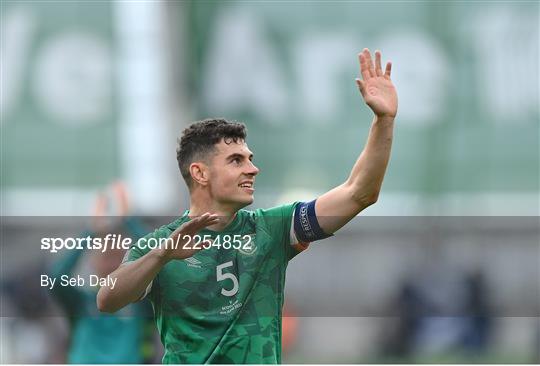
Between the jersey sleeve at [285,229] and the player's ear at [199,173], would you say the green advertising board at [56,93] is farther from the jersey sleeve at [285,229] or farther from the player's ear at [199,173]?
the jersey sleeve at [285,229]

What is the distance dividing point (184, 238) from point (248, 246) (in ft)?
A: 1.23

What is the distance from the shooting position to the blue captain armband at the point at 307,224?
4887mm

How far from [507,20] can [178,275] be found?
2364 millimetres

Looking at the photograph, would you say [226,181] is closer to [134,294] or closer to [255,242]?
[255,242]

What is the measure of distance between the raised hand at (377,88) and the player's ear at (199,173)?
76cm

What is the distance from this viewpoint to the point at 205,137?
4969 millimetres

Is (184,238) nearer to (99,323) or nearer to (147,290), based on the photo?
(147,290)

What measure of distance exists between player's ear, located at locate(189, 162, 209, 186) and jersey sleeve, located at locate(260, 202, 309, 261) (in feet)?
1.03

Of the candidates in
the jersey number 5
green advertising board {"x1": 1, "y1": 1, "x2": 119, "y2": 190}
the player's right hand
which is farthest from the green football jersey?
green advertising board {"x1": 1, "y1": 1, "x2": 119, "y2": 190}

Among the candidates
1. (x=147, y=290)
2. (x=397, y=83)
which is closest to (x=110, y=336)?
(x=147, y=290)

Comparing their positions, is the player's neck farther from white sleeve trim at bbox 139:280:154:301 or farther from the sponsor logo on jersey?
white sleeve trim at bbox 139:280:154:301

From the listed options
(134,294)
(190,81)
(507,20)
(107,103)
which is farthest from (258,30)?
(134,294)

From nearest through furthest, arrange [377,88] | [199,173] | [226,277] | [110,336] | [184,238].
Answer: [184,238] < [377,88] < [226,277] < [199,173] < [110,336]

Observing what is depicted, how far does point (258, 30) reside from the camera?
236 inches
